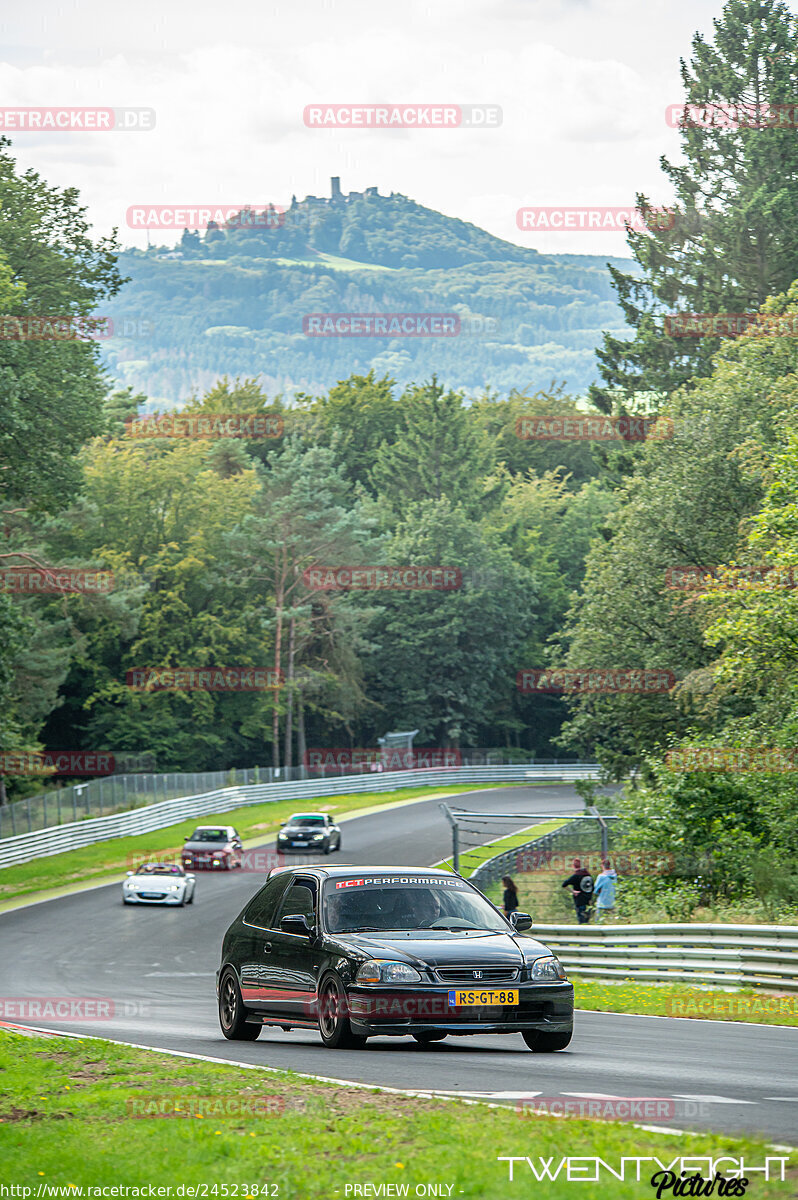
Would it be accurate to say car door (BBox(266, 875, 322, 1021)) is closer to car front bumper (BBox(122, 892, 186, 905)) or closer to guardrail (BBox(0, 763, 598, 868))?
guardrail (BBox(0, 763, 598, 868))

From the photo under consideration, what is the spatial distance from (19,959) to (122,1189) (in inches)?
856

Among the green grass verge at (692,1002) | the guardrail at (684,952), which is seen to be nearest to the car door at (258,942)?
the green grass verge at (692,1002)

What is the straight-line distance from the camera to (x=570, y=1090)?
8.95 m

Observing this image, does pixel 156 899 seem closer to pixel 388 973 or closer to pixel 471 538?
pixel 388 973

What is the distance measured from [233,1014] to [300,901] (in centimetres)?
142

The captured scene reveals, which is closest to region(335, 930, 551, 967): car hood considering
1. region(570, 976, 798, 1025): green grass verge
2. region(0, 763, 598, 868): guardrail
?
region(570, 976, 798, 1025): green grass verge

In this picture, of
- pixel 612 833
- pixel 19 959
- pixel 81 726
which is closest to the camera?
pixel 19 959

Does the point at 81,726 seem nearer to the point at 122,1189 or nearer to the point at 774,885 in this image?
the point at 774,885

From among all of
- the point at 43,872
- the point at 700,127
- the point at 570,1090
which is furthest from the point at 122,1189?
the point at 700,127

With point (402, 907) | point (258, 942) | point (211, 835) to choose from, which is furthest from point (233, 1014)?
point (211, 835)

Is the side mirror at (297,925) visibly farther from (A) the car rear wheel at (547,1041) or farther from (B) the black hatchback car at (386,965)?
(A) the car rear wheel at (547,1041)

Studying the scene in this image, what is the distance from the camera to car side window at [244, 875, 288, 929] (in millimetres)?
12984

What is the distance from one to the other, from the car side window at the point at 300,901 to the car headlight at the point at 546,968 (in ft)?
6.61

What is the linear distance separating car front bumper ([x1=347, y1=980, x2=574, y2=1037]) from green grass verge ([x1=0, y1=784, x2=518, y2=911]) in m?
29.2
